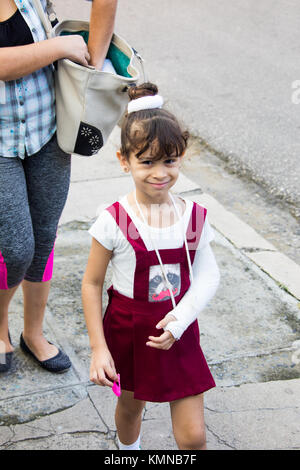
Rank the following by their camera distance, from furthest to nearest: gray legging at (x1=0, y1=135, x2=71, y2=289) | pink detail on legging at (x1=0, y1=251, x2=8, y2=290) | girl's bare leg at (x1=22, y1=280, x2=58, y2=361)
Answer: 1. girl's bare leg at (x1=22, y1=280, x2=58, y2=361)
2. pink detail on legging at (x1=0, y1=251, x2=8, y2=290)
3. gray legging at (x1=0, y1=135, x2=71, y2=289)

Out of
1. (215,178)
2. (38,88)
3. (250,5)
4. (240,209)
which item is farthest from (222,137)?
(250,5)

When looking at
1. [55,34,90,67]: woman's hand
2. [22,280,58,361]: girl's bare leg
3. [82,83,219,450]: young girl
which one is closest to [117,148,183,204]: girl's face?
[82,83,219,450]: young girl

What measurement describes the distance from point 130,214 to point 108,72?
545mm

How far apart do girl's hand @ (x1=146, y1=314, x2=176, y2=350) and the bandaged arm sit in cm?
1

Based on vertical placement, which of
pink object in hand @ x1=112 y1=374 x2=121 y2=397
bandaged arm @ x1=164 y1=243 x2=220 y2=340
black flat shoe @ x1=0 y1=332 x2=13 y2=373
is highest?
bandaged arm @ x1=164 y1=243 x2=220 y2=340

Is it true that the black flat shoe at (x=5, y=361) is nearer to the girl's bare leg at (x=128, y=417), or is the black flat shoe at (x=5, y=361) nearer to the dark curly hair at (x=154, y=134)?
the girl's bare leg at (x=128, y=417)

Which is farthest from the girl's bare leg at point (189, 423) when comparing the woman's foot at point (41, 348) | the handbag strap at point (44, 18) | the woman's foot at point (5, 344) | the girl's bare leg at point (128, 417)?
the handbag strap at point (44, 18)

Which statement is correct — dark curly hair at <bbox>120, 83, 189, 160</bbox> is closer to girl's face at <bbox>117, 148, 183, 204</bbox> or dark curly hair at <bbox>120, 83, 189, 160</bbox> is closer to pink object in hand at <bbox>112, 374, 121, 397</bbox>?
girl's face at <bbox>117, 148, 183, 204</bbox>

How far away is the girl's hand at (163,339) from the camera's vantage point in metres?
1.95

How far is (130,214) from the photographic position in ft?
6.84

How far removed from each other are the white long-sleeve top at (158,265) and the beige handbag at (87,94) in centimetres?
40

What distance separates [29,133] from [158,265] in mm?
734

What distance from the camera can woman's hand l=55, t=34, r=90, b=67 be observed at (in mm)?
2307

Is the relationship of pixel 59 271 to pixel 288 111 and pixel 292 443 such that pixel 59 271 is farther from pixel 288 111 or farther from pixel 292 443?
pixel 288 111
